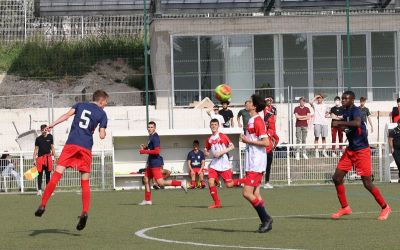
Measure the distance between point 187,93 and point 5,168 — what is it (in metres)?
10.7

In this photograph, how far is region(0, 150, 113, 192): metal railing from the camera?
29281 mm

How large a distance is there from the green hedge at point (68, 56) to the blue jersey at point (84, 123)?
28117mm

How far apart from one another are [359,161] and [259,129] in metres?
2.52

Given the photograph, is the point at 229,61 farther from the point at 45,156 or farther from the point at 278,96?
the point at 45,156

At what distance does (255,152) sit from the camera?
14.9 metres

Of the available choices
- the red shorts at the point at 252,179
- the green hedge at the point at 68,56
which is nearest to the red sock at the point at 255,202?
the red shorts at the point at 252,179

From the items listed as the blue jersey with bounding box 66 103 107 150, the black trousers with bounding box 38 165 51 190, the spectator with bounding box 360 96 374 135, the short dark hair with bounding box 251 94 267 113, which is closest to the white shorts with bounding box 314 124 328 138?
the spectator with bounding box 360 96 374 135

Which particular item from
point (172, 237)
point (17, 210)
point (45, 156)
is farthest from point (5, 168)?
point (172, 237)

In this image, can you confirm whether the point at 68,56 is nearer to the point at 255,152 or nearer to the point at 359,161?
the point at 359,161

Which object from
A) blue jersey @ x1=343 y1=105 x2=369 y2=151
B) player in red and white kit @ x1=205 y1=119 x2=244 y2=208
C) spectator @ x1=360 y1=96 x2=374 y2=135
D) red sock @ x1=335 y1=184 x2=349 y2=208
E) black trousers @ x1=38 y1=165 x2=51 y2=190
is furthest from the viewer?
spectator @ x1=360 y1=96 x2=374 y2=135

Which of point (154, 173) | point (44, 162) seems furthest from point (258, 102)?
point (44, 162)

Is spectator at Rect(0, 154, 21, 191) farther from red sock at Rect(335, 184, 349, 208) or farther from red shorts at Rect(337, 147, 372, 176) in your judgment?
red shorts at Rect(337, 147, 372, 176)

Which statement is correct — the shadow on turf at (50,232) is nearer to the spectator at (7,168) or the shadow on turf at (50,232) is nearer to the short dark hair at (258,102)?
the short dark hair at (258,102)

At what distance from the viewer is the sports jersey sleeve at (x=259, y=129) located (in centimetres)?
1482
